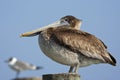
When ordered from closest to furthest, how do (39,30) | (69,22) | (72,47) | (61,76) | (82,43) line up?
(61,76)
(72,47)
(82,43)
(39,30)
(69,22)

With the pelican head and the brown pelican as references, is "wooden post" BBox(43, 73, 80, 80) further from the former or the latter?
the pelican head

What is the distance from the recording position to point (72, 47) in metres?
14.7

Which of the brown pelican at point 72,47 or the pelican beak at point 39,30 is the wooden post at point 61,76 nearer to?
the brown pelican at point 72,47

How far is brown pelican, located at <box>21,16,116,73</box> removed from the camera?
569 inches

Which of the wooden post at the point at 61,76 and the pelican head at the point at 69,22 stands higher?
the pelican head at the point at 69,22

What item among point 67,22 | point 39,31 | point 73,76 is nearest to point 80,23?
point 67,22

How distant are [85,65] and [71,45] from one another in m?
0.58

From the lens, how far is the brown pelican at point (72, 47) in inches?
569

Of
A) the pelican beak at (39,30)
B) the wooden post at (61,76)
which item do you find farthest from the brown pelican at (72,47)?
the wooden post at (61,76)

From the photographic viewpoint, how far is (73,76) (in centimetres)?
1227

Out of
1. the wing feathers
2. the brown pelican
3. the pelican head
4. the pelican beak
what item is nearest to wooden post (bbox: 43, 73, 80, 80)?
the brown pelican

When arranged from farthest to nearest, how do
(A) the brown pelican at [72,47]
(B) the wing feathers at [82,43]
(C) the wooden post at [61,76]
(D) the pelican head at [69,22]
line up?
1. (D) the pelican head at [69,22]
2. (B) the wing feathers at [82,43]
3. (A) the brown pelican at [72,47]
4. (C) the wooden post at [61,76]

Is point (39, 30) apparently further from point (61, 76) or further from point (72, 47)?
point (61, 76)

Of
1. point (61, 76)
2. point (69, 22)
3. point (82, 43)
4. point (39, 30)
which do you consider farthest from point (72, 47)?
point (61, 76)
